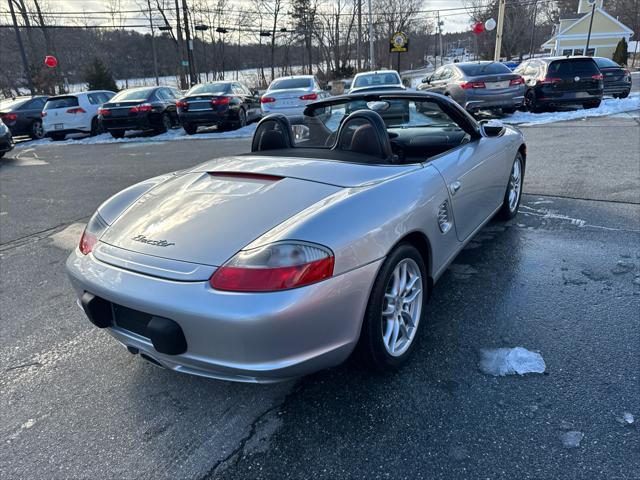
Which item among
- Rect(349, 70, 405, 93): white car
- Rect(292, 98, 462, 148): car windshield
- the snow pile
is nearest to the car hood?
Rect(292, 98, 462, 148): car windshield

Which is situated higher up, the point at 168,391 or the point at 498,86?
the point at 498,86

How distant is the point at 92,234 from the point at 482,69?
40.9 feet

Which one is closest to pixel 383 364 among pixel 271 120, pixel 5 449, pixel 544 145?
pixel 5 449

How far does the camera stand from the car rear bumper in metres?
1.74

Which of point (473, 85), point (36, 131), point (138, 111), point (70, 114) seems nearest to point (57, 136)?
point (70, 114)

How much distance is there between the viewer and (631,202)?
4996mm

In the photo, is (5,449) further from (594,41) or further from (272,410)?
(594,41)

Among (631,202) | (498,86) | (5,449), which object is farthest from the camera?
(498,86)

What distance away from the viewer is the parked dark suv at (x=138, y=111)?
44.5 feet

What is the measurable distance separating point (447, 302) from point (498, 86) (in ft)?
35.1

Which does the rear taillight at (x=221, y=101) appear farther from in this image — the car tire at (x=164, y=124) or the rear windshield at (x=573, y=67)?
the rear windshield at (x=573, y=67)

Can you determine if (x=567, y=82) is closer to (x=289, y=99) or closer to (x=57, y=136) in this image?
(x=289, y=99)

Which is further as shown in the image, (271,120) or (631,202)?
(631,202)

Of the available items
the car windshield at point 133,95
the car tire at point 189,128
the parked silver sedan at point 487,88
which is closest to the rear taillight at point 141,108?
the car windshield at point 133,95
